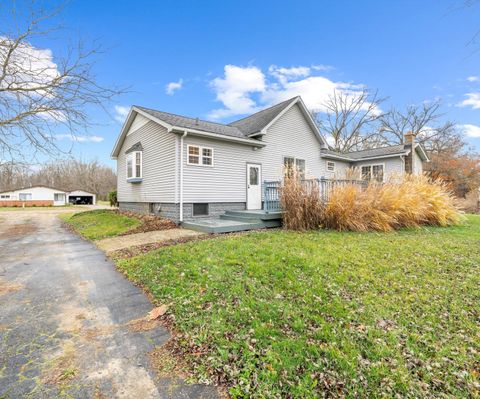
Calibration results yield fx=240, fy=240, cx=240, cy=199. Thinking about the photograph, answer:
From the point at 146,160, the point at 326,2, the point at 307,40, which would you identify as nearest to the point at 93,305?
the point at 146,160

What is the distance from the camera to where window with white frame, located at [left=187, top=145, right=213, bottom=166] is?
979 centimetres

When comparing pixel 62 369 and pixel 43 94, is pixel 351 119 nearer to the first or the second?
pixel 43 94

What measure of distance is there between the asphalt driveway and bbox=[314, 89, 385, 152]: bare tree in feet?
99.5

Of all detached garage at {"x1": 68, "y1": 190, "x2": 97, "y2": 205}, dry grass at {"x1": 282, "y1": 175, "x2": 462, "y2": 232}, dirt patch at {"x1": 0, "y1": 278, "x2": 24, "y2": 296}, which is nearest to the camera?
dirt patch at {"x1": 0, "y1": 278, "x2": 24, "y2": 296}

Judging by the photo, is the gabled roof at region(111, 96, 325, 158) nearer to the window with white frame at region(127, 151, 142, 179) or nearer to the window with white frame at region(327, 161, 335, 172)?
the window with white frame at region(327, 161, 335, 172)

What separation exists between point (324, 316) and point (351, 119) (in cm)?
3082

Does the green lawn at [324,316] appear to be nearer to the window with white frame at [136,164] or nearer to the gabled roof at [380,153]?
the window with white frame at [136,164]

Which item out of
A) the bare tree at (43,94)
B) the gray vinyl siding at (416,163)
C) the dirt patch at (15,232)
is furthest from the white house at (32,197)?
the gray vinyl siding at (416,163)

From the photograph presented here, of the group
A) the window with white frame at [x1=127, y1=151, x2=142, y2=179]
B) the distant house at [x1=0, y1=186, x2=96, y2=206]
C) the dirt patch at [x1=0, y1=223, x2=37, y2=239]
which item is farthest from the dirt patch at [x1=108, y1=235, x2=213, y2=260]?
the distant house at [x1=0, y1=186, x2=96, y2=206]

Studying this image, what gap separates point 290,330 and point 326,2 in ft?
45.5

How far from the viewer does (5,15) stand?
A: 197 inches

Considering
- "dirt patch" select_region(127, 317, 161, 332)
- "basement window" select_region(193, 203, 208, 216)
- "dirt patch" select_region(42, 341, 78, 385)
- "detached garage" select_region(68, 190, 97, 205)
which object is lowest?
"dirt patch" select_region(127, 317, 161, 332)

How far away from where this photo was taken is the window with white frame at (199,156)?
979 cm

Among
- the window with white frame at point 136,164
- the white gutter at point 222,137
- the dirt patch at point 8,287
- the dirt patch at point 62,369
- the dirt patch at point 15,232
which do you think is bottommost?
the dirt patch at point 62,369
